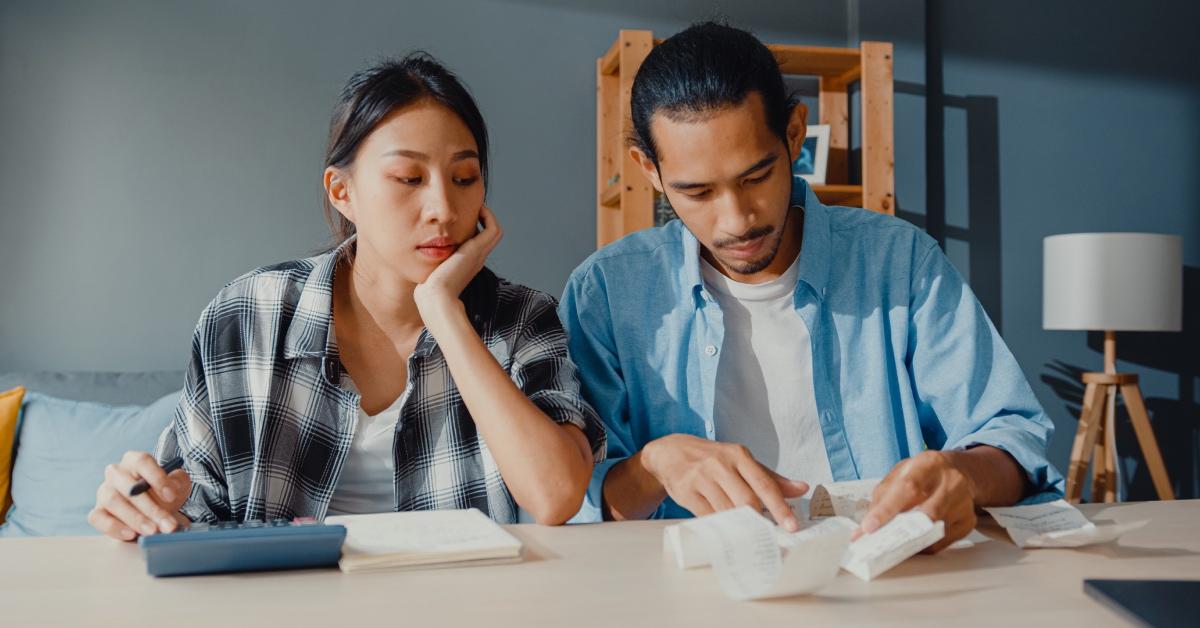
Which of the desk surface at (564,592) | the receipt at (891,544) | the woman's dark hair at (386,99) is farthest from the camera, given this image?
the woman's dark hair at (386,99)

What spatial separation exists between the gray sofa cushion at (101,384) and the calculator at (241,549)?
6.34ft

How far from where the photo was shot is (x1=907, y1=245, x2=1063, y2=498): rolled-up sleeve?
1.28 metres

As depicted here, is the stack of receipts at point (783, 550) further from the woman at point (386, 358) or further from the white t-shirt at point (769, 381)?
the white t-shirt at point (769, 381)

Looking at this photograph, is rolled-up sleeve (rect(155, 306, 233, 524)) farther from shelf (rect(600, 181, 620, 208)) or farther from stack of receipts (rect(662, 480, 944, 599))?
shelf (rect(600, 181, 620, 208))

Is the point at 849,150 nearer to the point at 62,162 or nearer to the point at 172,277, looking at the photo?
the point at 172,277

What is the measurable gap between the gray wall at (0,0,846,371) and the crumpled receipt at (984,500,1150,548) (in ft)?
7.67

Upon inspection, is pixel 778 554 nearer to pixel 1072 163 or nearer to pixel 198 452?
pixel 198 452

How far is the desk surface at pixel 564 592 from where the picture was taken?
2.22 feet

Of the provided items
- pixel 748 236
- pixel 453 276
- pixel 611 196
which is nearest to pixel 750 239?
pixel 748 236

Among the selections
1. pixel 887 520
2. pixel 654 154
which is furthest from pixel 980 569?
pixel 654 154

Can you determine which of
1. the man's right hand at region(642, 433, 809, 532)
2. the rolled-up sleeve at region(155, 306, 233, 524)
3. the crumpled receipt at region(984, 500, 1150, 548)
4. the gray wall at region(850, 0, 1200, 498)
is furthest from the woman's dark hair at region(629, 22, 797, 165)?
the gray wall at region(850, 0, 1200, 498)

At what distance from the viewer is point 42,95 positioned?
2.89 m

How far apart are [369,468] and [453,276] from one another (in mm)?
287

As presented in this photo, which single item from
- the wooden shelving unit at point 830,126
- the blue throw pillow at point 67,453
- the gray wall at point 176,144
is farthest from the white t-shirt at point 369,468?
the gray wall at point 176,144
